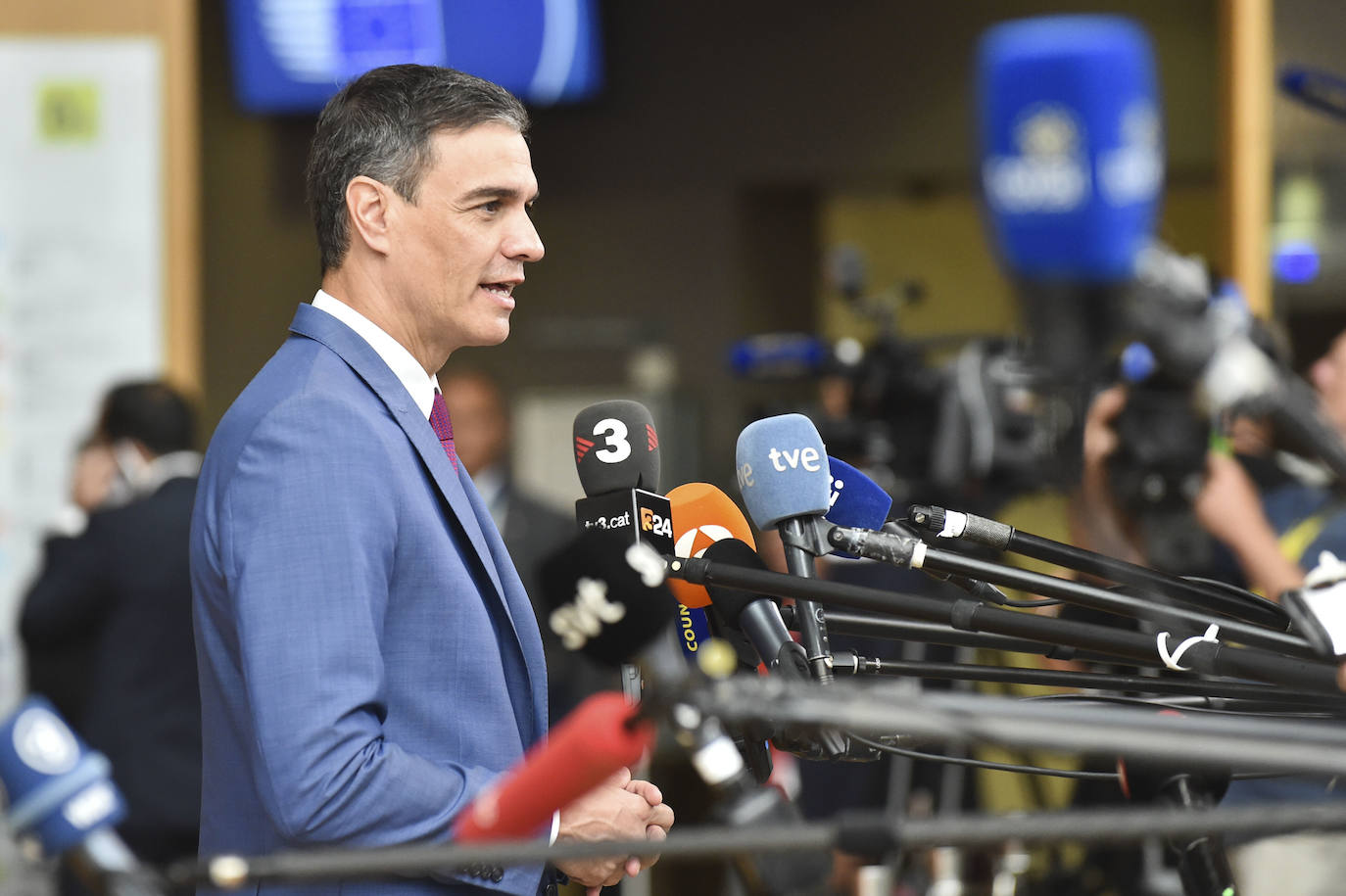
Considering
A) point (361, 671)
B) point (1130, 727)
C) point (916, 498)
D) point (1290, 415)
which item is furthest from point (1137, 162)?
point (916, 498)

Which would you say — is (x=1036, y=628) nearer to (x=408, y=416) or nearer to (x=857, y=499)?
(x=857, y=499)

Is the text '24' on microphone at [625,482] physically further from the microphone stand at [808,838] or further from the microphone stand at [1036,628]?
the microphone stand at [808,838]

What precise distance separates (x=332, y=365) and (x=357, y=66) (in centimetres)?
381

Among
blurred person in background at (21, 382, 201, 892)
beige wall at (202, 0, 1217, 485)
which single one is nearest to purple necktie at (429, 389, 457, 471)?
blurred person in background at (21, 382, 201, 892)

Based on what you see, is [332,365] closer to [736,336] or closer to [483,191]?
[483,191]

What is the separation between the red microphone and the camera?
838 millimetres

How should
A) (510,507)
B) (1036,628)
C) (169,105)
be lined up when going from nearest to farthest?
1. (1036,628)
2. (510,507)
3. (169,105)

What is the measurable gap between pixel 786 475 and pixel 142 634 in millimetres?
1975

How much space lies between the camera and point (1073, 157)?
71 cm

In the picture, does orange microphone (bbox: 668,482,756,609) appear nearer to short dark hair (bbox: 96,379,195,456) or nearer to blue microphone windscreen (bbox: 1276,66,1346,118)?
blue microphone windscreen (bbox: 1276,66,1346,118)

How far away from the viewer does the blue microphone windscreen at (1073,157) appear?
0.70 metres

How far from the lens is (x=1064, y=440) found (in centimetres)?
88

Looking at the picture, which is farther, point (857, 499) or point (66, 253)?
point (66, 253)

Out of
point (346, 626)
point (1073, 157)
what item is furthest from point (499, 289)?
point (1073, 157)
